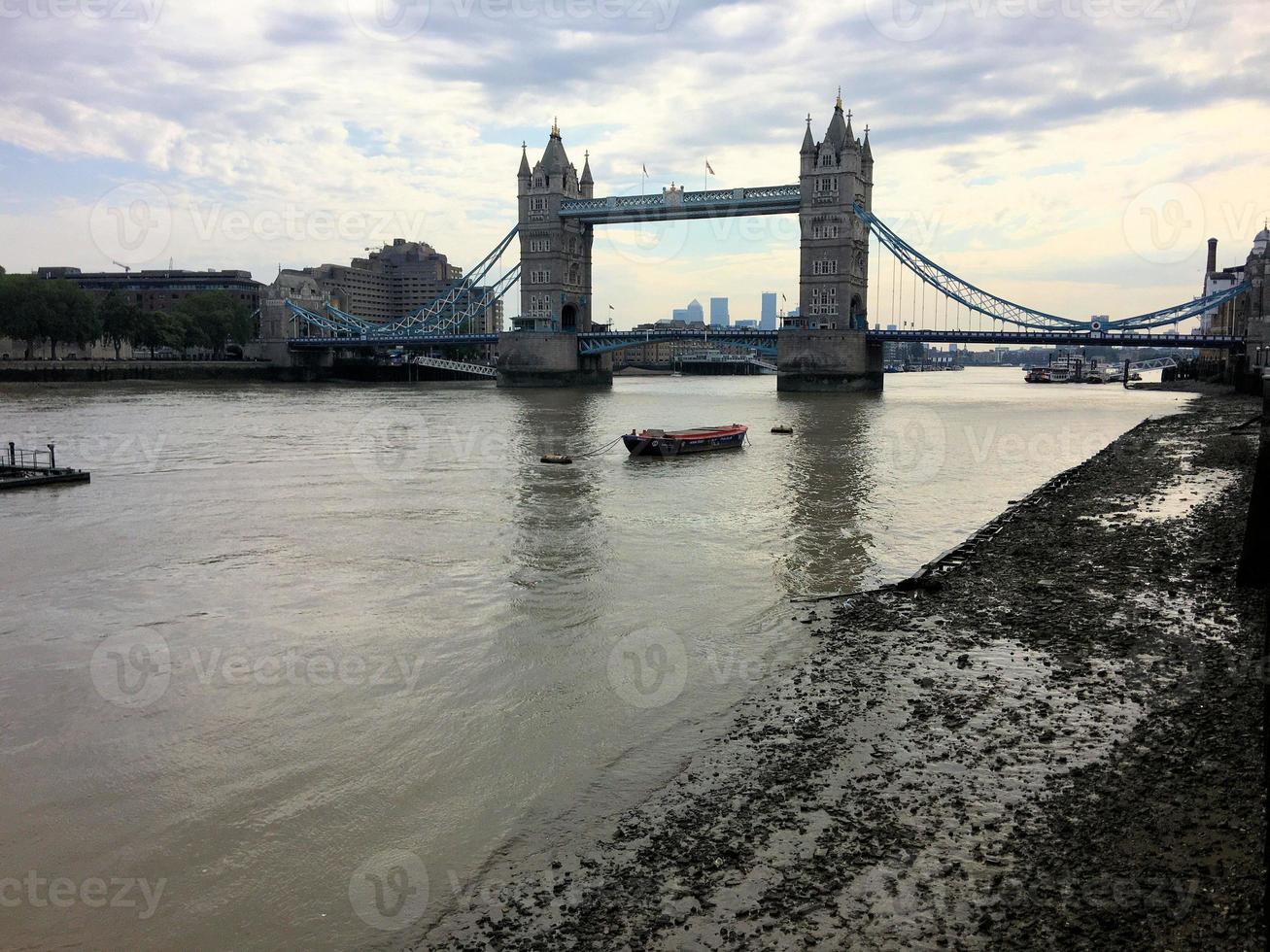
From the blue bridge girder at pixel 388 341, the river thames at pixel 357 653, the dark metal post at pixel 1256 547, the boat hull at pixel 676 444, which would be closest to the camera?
the river thames at pixel 357 653

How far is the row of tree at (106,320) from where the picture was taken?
7150cm

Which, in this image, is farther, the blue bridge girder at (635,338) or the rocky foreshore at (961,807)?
the blue bridge girder at (635,338)

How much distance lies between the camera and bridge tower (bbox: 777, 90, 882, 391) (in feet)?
252

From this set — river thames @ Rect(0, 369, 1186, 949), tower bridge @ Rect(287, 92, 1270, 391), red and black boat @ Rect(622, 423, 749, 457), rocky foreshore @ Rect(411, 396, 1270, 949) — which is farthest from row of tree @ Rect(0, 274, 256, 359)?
rocky foreshore @ Rect(411, 396, 1270, 949)

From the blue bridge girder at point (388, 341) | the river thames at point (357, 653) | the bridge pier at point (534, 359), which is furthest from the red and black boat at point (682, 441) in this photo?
the blue bridge girder at point (388, 341)

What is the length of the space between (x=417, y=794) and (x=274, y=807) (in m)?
1.06

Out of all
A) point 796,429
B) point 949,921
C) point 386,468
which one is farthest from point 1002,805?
point 796,429

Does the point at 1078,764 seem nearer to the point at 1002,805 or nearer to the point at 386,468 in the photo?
the point at 1002,805

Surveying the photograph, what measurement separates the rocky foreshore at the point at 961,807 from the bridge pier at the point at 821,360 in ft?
214

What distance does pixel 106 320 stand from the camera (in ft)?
276

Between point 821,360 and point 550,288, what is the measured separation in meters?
26.1

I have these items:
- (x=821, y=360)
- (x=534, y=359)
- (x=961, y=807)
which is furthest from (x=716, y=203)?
(x=961, y=807)

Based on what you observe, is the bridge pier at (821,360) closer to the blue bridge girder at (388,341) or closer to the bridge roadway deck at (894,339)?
the bridge roadway deck at (894,339)

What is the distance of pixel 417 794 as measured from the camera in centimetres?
793
